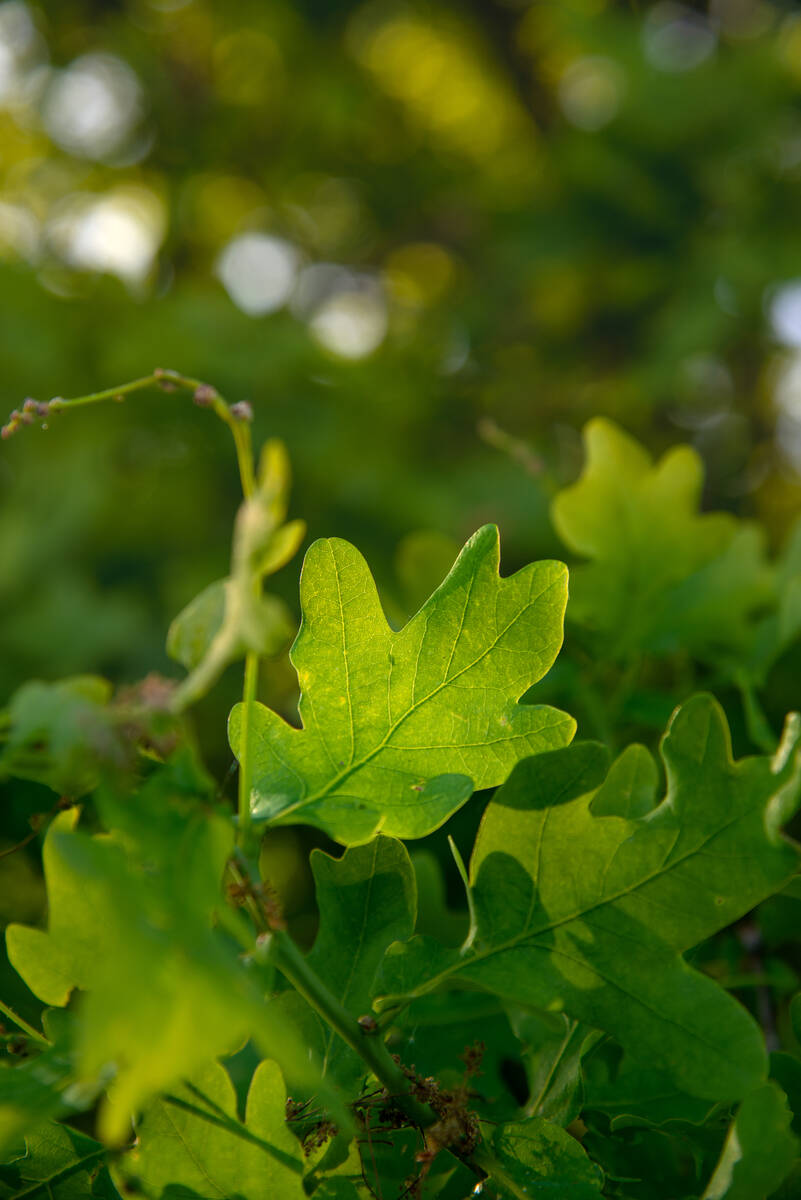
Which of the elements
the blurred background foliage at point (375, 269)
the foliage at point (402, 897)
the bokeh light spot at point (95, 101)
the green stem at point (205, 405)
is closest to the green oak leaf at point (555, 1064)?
the foliage at point (402, 897)

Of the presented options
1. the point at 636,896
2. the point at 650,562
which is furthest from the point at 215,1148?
the point at 650,562

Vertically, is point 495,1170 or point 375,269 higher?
point 495,1170

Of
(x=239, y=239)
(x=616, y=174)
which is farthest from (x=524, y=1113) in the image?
(x=239, y=239)

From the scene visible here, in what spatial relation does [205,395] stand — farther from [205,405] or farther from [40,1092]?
[40,1092]

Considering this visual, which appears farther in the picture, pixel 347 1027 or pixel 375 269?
pixel 375 269

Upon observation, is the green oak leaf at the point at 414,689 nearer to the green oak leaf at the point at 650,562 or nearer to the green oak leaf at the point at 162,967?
the green oak leaf at the point at 162,967

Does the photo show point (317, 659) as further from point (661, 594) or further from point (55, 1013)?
point (661, 594)
